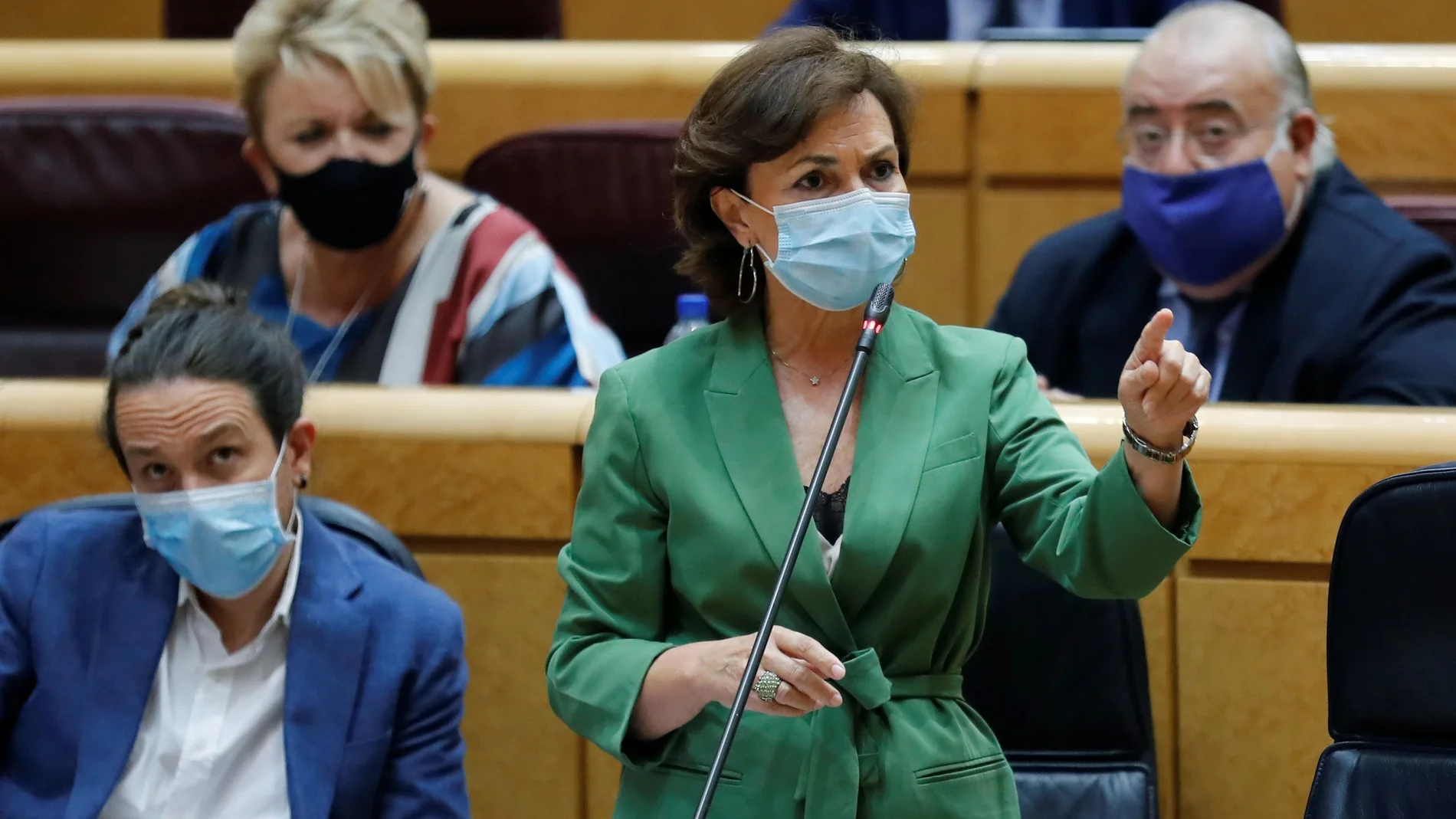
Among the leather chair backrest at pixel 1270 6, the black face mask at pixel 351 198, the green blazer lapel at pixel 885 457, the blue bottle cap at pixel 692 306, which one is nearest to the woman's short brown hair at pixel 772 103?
the green blazer lapel at pixel 885 457

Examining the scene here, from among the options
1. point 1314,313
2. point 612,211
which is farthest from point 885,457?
point 612,211

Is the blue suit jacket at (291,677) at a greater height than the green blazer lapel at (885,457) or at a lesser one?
lesser

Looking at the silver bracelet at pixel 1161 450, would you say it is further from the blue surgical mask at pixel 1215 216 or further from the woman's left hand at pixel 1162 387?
the blue surgical mask at pixel 1215 216

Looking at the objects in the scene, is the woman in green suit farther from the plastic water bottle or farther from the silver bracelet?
the plastic water bottle

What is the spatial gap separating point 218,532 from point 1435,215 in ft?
4.70

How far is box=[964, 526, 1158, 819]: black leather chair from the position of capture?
149 centimetres

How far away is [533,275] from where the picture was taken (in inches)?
79.8

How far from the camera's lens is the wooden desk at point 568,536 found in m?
1.53

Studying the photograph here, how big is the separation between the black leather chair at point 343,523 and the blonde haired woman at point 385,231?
1.47 ft

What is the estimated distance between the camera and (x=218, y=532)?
143 centimetres

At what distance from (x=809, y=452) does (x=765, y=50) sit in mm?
252

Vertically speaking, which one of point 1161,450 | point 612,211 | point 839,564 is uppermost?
point 1161,450

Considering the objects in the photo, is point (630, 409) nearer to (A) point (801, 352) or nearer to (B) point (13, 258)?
(A) point (801, 352)

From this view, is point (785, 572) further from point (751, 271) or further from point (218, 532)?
point (218, 532)
